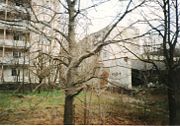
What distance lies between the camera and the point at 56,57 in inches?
98.4

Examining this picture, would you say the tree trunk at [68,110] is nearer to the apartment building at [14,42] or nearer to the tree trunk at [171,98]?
the apartment building at [14,42]

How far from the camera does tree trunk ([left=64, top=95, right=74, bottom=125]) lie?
242 centimetres

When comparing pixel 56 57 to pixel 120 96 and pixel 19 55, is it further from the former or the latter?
pixel 120 96

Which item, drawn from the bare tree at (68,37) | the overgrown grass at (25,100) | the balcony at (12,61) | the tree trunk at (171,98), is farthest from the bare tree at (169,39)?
the balcony at (12,61)

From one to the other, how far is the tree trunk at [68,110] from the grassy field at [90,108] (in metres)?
0.03

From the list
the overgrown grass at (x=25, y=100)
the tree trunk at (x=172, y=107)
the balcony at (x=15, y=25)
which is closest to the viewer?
the overgrown grass at (x=25, y=100)

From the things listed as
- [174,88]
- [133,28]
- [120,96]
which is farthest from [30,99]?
[174,88]

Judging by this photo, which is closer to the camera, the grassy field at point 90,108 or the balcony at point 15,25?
the grassy field at point 90,108

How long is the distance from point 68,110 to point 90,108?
0.18 meters

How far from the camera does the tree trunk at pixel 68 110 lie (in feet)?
7.95

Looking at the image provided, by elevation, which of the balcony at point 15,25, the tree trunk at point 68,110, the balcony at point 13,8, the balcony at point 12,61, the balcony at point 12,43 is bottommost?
the tree trunk at point 68,110

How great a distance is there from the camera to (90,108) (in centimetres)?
247

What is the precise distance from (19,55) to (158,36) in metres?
1.18

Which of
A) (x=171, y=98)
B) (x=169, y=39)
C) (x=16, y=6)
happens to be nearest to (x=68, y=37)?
(x=16, y=6)
